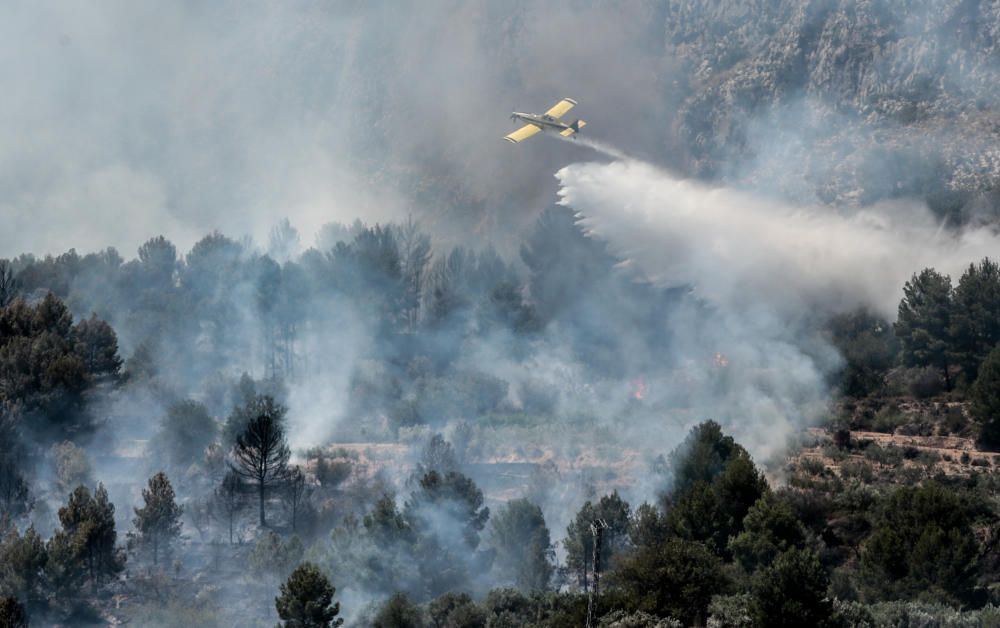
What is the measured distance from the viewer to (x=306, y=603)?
51.5 meters

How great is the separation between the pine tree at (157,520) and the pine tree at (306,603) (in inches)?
590

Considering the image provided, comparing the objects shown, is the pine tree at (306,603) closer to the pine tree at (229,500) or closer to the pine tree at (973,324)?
the pine tree at (229,500)

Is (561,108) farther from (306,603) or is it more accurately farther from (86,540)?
(306,603)

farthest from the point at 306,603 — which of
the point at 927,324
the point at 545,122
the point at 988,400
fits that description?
the point at 545,122

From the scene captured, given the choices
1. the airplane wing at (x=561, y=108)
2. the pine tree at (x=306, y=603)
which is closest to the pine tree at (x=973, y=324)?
the airplane wing at (x=561, y=108)

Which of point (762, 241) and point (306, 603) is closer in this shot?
point (306, 603)

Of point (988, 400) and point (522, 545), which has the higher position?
point (988, 400)

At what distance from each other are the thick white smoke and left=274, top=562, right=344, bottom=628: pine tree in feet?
134

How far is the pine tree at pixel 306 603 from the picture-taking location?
51.4 meters

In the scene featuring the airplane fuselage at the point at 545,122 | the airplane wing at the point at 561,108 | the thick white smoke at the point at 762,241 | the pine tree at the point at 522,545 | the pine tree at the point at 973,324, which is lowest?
the pine tree at the point at 522,545

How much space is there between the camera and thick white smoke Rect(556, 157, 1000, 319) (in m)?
80.8

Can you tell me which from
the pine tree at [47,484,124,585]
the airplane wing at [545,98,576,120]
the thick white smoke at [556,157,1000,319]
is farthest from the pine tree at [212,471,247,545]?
the thick white smoke at [556,157,1000,319]

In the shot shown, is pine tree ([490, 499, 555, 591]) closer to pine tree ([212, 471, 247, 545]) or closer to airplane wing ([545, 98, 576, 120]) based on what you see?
pine tree ([212, 471, 247, 545])

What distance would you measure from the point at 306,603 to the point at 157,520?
1670cm
